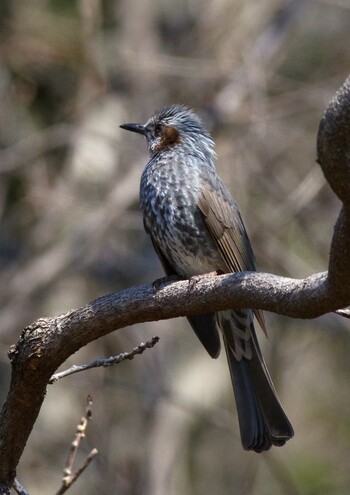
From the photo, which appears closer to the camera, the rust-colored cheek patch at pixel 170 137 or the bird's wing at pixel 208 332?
the bird's wing at pixel 208 332

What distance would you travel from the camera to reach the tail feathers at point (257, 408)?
13.5ft

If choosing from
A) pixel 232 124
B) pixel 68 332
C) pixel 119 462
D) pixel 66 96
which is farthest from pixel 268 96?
pixel 68 332

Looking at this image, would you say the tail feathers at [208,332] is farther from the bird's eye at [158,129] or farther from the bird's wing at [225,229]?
the bird's eye at [158,129]

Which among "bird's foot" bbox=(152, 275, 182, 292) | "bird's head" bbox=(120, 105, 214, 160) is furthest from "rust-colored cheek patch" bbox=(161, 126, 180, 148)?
"bird's foot" bbox=(152, 275, 182, 292)

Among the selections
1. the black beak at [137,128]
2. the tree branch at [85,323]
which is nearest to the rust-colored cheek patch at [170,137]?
the black beak at [137,128]

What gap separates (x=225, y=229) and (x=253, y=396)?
0.82 meters

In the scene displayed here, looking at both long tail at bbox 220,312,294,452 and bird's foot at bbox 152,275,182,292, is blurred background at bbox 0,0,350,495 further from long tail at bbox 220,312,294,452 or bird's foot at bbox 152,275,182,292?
bird's foot at bbox 152,275,182,292

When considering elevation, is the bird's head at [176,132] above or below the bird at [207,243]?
above

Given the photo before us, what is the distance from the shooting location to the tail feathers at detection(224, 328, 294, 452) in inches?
162

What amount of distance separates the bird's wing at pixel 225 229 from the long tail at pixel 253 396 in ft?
0.96

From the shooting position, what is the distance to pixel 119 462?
26.1 ft

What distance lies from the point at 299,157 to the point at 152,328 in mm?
2233

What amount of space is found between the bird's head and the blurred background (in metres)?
1.98

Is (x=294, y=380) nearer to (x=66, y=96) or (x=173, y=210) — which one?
(x=66, y=96)
